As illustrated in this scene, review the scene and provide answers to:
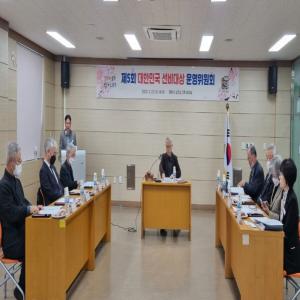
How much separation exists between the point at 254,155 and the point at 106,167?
419cm

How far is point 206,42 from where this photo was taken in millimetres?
6953

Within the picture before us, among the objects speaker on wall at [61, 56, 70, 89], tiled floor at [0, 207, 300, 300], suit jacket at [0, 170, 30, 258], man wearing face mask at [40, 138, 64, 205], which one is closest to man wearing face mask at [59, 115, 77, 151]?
speaker on wall at [61, 56, 70, 89]

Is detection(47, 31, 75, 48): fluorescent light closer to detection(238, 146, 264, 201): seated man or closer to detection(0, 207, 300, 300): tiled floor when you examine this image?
detection(0, 207, 300, 300): tiled floor

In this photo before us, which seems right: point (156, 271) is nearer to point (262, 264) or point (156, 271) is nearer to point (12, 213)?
point (262, 264)

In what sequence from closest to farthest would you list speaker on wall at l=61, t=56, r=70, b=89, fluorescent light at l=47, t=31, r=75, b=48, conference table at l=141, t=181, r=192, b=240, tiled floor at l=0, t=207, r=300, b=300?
tiled floor at l=0, t=207, r=300, b=300
conference table at l=141, t=181, r=192, b=240
fluorescent light at l=47, t=31, r=75, b=48
speaker on wall at l=61, t=56, r=70, b=89

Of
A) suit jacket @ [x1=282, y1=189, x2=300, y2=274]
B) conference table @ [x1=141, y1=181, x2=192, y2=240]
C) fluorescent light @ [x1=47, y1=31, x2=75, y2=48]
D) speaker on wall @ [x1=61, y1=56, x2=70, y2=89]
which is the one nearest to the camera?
suit jacket @ [x1=282, y1=189, x2=300, y2=274]

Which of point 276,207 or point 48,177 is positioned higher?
point 48,177

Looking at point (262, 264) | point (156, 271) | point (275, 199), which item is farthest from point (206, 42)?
point (262, 264)

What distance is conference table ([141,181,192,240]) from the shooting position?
20.4ft

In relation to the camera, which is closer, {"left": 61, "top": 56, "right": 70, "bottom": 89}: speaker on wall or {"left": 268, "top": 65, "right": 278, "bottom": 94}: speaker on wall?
{"left": 268, "top": 65, "right": 278, "bottom": 94}: speaker on wall

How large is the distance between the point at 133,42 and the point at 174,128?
2.40m

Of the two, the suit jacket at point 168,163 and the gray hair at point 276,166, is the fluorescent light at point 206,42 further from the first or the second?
the gray hair at point 276,166

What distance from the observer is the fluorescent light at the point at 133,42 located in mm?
6632

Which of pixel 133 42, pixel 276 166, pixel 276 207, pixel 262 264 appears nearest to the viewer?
pixel 262 264
